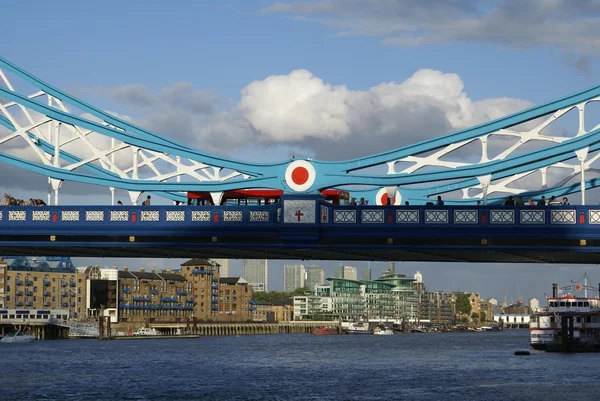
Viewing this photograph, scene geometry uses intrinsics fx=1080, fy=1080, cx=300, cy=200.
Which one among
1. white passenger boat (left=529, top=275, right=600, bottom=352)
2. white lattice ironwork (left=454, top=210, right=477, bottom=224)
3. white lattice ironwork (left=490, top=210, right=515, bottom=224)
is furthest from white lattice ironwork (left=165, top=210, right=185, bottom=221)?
white passenger boat (left=529, top=275, right=600, bottom=352)

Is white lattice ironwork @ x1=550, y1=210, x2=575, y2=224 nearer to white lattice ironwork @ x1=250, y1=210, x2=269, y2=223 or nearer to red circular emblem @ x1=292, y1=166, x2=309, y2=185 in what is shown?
red circular emblem @ x1=292, y1=166, x2=309, y2=185

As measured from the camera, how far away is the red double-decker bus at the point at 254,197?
59.0 m

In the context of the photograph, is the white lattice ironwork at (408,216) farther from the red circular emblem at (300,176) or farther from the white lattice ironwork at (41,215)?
the white lattice ironwork at (41,215)

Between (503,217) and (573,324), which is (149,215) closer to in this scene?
(503,217)

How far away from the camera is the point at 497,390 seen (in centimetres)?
6481

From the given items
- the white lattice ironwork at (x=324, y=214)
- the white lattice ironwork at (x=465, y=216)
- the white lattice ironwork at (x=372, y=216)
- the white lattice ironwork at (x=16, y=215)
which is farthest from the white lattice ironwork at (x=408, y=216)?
the white lattice ironwork at (x=16, y=215)

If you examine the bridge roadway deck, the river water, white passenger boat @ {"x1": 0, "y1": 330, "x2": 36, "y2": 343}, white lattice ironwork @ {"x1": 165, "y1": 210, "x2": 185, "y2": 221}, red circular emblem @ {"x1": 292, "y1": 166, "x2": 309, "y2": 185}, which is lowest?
the river water

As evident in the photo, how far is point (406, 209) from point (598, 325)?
2914 inches

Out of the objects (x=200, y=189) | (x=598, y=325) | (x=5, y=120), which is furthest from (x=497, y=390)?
(x=598, y=325)

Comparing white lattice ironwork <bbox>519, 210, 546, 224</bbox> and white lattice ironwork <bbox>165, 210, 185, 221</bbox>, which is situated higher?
white lattice ironwork <bbox>165, 210, 185, 221</bbox>

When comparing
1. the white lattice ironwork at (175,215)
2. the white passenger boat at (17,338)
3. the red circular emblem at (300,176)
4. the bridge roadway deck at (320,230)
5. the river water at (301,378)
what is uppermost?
the red circular emblem at (300,176)

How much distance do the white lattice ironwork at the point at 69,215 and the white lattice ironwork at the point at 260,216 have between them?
28.3 feet

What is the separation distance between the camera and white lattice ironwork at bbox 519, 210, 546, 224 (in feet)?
155

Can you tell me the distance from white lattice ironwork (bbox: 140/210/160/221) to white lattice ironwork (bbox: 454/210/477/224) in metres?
13.8
